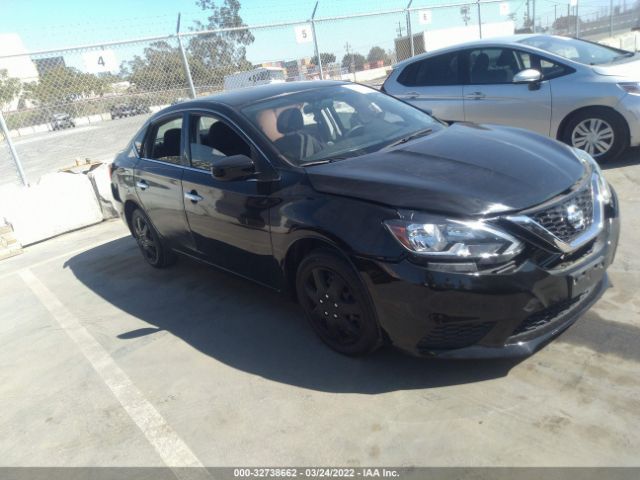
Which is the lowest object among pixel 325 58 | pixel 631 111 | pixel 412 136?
pixel 631 111

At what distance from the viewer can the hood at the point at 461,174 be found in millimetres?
2674

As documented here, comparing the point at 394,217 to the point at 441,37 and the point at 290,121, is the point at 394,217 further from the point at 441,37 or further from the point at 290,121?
the point at 441,37

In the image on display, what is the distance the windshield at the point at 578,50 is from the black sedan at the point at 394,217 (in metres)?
3.34

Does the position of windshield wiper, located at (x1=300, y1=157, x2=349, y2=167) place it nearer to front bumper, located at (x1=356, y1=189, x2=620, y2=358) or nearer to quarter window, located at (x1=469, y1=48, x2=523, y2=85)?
front bumper, located at (x1=356, y1=189, x2=620, y2=358)

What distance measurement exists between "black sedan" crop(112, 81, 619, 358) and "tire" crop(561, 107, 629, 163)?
2907 mm

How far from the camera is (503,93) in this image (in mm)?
6551

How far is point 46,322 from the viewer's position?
4809 millimetres

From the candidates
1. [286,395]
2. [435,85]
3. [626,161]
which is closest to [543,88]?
[626,161]

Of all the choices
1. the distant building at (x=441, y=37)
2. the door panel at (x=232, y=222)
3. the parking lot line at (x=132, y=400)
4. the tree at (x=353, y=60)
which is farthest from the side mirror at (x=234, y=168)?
the tree at (x=353, y=60)

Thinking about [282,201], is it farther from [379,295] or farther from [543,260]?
[543,260]

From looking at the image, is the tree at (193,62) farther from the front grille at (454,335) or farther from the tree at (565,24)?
the tree at (565,24)

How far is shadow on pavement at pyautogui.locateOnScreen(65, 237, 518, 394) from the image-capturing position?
302 cm

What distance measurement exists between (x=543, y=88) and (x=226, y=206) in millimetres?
4430

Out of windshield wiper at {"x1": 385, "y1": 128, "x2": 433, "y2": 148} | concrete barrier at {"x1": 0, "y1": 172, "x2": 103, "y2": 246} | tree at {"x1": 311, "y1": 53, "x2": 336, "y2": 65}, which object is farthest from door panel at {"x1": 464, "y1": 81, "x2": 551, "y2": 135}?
concrete barrier at {"x1": 0, "y1": 172, "x2": 103, "y2": 246}
